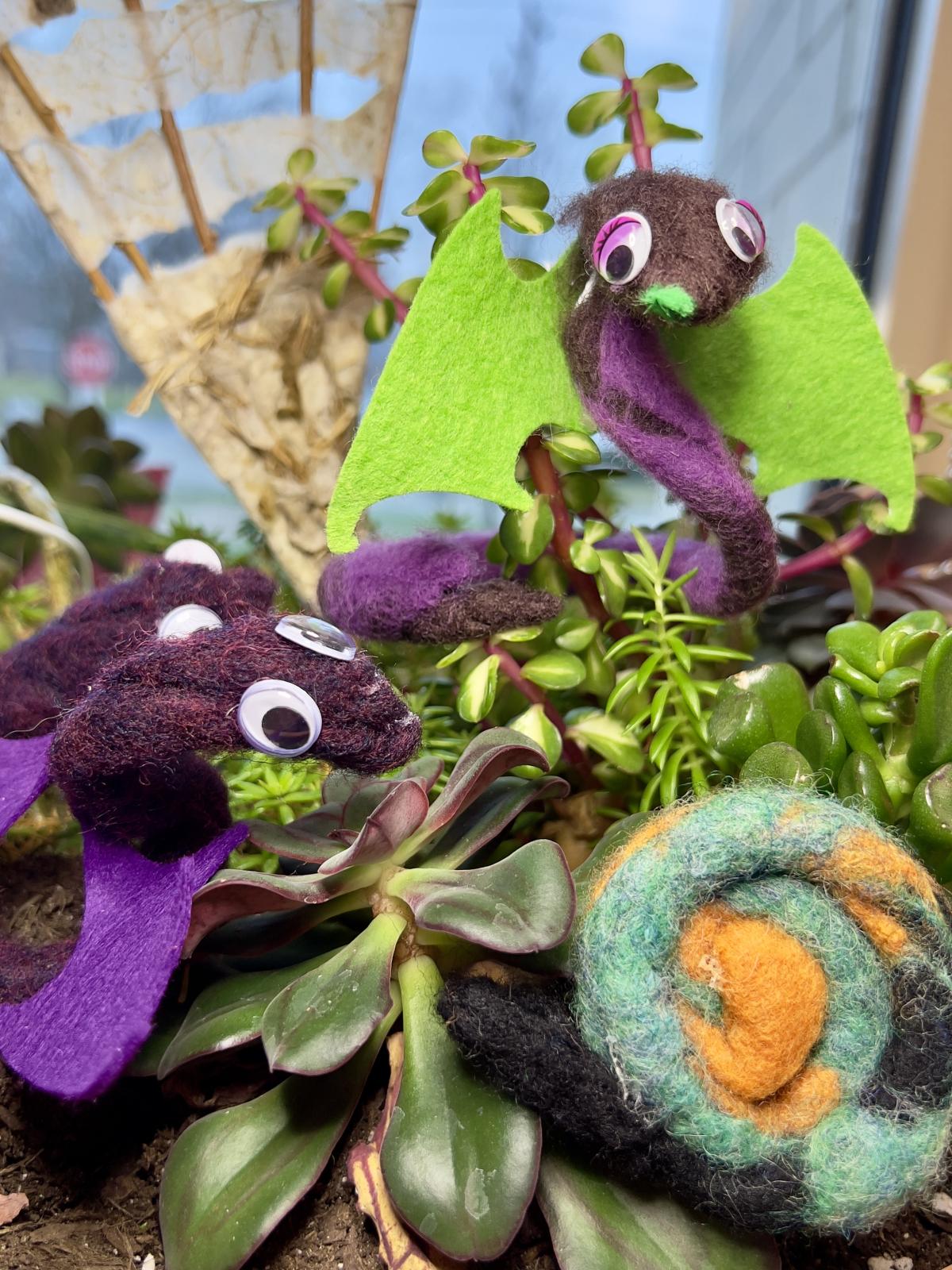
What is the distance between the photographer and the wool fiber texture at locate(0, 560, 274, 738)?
60 cm

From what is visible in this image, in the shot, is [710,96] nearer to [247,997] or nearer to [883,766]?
[883,766]

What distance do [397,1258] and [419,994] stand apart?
0.39ft

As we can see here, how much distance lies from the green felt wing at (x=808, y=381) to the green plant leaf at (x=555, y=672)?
0.66ft

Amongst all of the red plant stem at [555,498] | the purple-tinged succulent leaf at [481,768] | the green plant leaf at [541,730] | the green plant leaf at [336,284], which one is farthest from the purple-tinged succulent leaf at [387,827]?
the green plant leaf at [336,284]

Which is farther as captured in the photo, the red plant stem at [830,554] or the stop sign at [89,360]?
the stop sign at [89,360]

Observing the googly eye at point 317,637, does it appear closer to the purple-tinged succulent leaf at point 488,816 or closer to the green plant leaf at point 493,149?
the purple-tinged succulent leaf at point 488,816

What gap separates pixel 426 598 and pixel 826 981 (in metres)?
0.32

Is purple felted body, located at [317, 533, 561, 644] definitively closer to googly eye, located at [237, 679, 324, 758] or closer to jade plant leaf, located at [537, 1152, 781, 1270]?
googly eye, located at [237, 679, 324, 758]

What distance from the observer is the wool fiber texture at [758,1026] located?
43cm

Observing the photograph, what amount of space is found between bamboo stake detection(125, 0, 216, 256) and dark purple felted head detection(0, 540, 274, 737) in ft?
1.24

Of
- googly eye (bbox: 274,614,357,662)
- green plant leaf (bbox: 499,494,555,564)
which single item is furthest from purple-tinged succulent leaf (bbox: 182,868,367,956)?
green plant leaf (bbox: 499,494,555,564)

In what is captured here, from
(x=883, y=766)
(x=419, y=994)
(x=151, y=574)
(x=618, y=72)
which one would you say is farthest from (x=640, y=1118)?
(x=618, y=72)

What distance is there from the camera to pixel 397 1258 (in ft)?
1.48

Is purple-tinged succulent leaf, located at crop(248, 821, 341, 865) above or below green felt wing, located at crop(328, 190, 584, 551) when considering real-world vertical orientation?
below
